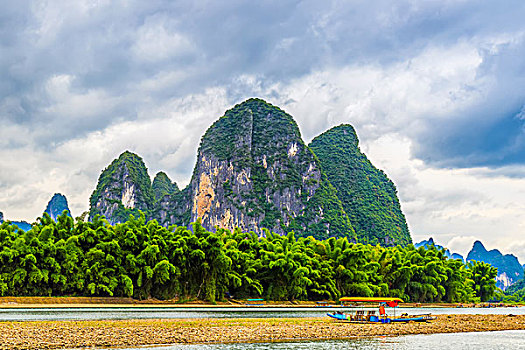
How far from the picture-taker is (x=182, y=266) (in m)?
46.1

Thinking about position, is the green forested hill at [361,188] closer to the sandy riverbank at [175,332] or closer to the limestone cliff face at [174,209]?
the limestone cliff face at [174,209]

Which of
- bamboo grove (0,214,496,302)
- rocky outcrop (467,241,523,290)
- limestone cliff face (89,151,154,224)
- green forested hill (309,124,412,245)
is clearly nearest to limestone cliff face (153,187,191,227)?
limestone cliff face (89,151,154,224)

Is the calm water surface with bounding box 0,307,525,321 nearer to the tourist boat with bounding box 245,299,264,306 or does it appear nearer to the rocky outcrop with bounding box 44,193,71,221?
the tourist boat with bounding box 245,299,264,306

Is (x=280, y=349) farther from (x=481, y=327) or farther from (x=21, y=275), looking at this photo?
(x=21, y=275)

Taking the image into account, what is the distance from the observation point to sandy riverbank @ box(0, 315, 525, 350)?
17781mm

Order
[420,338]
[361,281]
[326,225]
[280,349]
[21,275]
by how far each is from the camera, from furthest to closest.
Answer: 1. [326,225]
2. [361,281]
3. [21,275]
4. [420,338]
5. [280,349]

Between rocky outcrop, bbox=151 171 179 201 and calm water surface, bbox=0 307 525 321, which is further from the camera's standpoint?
rocky outcrop, bbox=151 171 179 201

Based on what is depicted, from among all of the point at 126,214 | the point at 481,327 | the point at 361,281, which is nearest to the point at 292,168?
the point at 126,214

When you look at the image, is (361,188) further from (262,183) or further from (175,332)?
(175,332)

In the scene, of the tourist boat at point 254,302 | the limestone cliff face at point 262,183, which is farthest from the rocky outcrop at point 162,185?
the tourist boat at point 254,302

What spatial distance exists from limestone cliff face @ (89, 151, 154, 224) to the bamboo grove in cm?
8401

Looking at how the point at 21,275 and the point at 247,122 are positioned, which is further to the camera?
the point at 247,122

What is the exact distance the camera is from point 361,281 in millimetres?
56625

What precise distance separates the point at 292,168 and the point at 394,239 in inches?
1187
